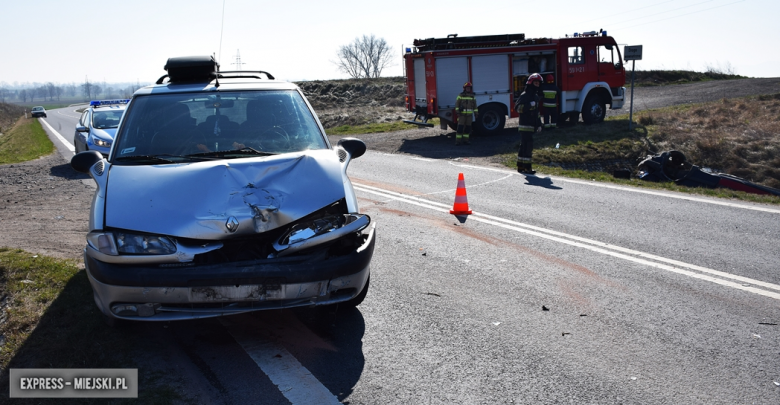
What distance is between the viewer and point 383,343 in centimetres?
445

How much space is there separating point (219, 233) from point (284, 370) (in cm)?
100

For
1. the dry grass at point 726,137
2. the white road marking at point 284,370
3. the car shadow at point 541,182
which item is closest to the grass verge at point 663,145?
the dry grass at point 726,137

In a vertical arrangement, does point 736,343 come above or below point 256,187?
below

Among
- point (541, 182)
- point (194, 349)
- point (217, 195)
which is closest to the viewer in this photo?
point (217, 195)

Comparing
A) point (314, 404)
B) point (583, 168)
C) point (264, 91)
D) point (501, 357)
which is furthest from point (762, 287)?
point (583, 168)

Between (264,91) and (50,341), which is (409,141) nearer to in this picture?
(264,91)

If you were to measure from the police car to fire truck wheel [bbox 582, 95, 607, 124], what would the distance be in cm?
1432

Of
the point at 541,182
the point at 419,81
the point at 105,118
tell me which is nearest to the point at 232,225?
the point at 541,182

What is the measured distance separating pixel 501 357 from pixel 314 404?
1.35 metres

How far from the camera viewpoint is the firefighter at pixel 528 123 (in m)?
13.0

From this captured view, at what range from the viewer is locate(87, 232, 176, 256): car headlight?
13.1 feet

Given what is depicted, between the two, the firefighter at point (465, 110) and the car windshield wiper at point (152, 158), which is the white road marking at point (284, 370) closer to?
the car windshield wiper at point (152, 158)

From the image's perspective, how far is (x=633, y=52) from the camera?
18031mm

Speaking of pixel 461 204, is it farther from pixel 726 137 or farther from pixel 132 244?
pixel 726 137
